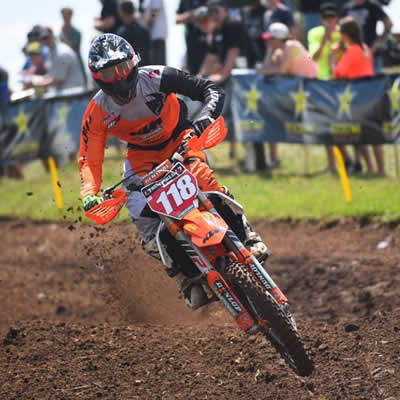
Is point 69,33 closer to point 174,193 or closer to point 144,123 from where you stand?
point 144,123

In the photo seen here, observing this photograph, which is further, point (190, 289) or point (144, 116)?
point (144, 116)

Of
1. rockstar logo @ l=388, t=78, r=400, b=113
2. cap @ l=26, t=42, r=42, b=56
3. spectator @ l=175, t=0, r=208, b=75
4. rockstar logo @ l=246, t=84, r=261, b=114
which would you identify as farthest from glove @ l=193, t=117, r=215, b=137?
cap @ l=26, t=42, r=42, b=56

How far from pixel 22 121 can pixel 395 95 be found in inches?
274

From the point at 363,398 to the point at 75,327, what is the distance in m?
3.07

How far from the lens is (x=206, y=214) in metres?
5.97

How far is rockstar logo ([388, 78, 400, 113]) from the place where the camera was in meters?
11.3

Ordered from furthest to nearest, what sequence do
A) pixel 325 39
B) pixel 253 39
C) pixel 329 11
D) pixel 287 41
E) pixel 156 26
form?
pixel 156 26 < pixel 253 39 < pixel 287 41 < pixel 325 39 < pixel 329 11

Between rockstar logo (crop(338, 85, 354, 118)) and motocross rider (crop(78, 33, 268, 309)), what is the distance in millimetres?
5401

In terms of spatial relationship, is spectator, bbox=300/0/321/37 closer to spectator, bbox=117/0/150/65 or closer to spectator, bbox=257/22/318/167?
spectator, bbox=257/22/318/167

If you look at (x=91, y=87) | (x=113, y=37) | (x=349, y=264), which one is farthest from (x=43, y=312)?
(x=91, y=87)

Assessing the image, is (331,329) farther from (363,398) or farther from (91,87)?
(91,87)

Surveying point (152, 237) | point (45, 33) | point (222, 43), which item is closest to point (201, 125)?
point (152, 237)

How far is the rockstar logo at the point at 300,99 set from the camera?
40.8ft

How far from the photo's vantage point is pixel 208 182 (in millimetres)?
6438
